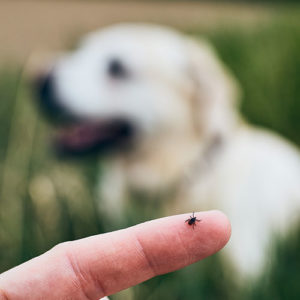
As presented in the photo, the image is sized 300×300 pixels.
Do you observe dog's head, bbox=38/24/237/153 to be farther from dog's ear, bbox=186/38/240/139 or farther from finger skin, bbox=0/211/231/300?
finger skin, bbox=0/211/231/300

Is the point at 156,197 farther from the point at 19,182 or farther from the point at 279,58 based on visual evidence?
the point at 279,58

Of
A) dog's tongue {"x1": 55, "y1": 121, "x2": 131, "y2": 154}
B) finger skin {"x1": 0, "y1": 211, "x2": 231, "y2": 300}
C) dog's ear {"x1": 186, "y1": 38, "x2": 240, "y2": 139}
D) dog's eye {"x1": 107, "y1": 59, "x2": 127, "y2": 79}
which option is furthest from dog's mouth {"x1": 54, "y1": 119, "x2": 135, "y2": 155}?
finger skin {"x1": 0, "y1": 211, "x2": 231, "y2": 300}

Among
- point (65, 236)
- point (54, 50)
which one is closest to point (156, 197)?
point (65, 236)

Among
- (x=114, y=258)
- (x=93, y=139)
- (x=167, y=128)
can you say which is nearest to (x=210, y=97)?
(x=167, y=128)

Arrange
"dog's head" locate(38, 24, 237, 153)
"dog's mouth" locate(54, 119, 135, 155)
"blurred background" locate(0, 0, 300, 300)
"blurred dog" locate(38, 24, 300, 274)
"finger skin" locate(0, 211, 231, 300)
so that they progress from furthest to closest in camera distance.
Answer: "dog's mouth" locate(54, 119, 135, 155) < "dog's head" locate(38, 24, 237, 153) < "blurred dog" locate(38, 24, 300, 274) < "blurred background" locate(0, 0, 300, 300) < "finger skin" locate(0, 211, 231, 300)

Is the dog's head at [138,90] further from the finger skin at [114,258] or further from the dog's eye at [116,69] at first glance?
the finger skin at [114,258]

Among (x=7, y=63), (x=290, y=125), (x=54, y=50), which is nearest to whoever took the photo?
(x=290, y=125)
